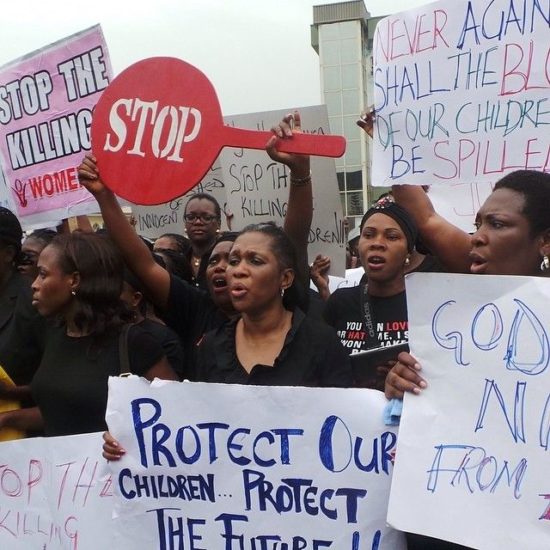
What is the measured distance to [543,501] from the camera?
171 cm

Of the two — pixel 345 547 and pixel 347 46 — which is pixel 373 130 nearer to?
pixel 345 547

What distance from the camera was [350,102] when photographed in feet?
99.5

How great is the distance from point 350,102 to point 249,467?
29364 millimetres

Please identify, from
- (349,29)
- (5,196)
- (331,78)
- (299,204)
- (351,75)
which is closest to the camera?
(299,204)

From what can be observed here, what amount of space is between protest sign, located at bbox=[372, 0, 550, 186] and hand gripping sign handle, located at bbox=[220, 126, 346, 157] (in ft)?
0.47

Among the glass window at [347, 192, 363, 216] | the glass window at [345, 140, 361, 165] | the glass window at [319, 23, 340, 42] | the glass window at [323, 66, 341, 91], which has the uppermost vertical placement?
the glass window at [319, 23, 340, 42]

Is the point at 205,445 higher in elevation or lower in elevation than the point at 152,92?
lower

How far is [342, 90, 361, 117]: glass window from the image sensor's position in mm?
30156

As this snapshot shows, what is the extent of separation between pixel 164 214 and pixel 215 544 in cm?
354

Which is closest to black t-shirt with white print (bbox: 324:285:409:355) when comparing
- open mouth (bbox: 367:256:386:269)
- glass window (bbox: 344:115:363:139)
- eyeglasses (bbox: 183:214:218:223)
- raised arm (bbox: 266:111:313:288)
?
open mouth (bbox: 367:256:386:269)

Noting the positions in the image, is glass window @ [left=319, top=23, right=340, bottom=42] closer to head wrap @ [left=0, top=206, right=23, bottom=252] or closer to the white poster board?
head wrap @ [left=0, top=206, right=23, bottom=252]

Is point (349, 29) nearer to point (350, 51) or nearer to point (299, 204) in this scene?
point (350, 51)

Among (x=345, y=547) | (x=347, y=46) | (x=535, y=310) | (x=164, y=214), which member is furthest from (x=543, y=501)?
(x=347, y=46)

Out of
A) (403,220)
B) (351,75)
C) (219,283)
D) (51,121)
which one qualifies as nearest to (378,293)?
(403,220)
